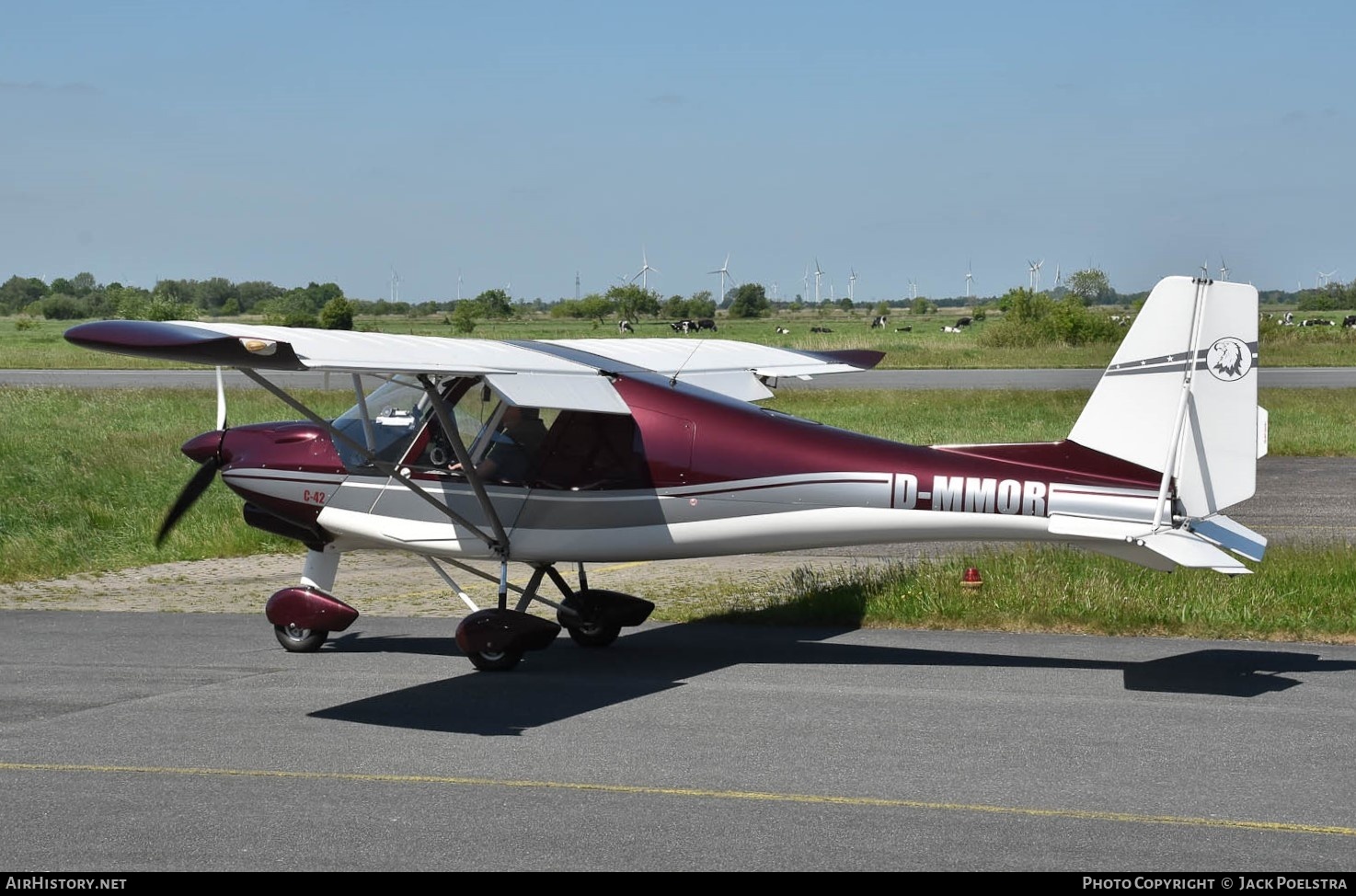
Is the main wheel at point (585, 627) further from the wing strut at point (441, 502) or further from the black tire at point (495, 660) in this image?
the wing strut at point (441, 502)

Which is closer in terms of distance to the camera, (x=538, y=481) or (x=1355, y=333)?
(x=538, y=481)

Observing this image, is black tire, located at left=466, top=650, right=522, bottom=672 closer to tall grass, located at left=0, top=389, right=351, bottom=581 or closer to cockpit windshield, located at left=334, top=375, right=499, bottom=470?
cockpit windshield, located at left=334, top=375, right=499, bottom=470

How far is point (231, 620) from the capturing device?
526 inches

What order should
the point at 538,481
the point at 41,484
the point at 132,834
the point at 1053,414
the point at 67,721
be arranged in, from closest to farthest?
the point at 132,834 → the point at 67,721 → the point at 538,481 → the point at 41,484 → the point at 1053,414

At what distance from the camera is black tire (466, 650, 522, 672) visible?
35.1 feet

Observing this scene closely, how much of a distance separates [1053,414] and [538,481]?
945 inches

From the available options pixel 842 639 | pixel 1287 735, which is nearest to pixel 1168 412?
pixel 1287 735

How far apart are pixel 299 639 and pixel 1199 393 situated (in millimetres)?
7355

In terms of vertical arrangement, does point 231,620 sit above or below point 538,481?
below

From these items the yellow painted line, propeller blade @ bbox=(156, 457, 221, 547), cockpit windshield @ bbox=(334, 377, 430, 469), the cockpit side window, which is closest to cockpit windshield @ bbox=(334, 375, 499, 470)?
cockpit windshield @ bbox=(334, 377, 430, 469)

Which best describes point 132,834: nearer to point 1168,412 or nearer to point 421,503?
point 421,503

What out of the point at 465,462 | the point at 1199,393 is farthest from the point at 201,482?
the point at 1199,393

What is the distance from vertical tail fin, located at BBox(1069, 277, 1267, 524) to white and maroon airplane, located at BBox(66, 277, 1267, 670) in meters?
0.01

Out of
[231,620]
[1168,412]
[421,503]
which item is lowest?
[231,620]
